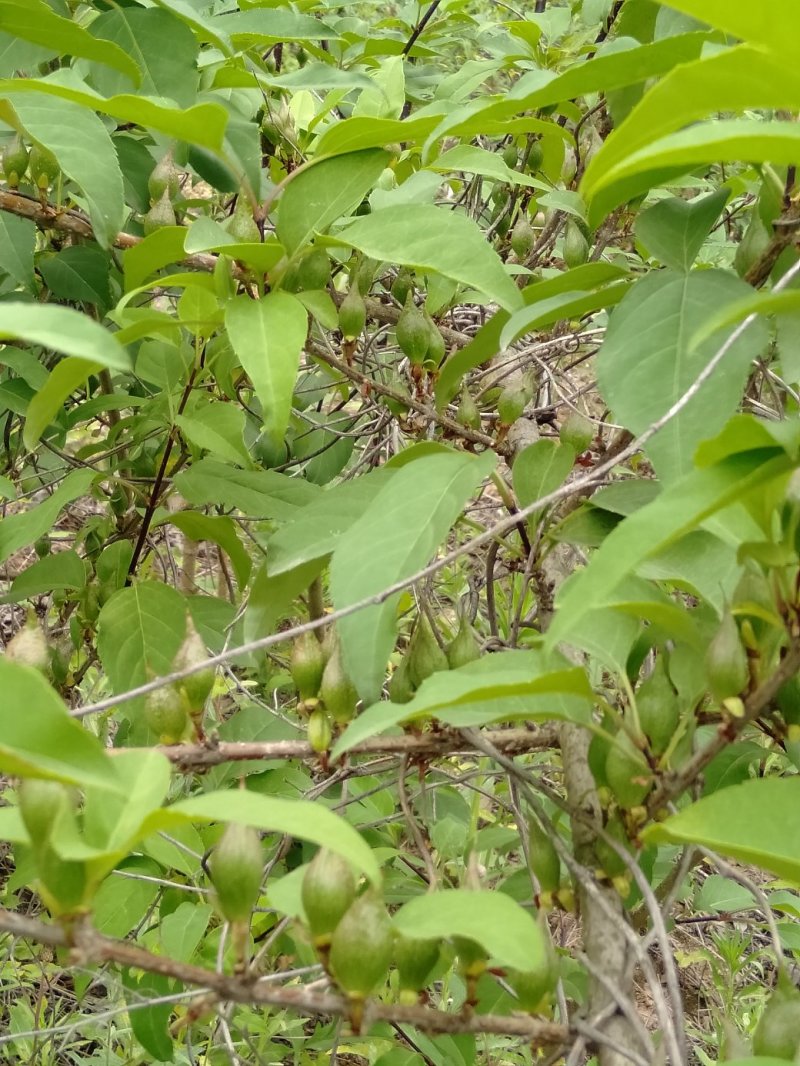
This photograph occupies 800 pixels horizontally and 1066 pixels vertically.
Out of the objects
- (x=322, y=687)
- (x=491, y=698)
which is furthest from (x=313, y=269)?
(x=491, y=698)

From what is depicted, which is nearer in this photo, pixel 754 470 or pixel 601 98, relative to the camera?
pixel 754 470

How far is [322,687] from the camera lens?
617 millimetres

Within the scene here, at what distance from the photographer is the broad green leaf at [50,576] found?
3.31ft

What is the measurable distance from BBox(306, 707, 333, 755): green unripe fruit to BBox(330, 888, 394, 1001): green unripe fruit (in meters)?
0.17

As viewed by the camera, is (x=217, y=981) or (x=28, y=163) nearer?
(x=217, y=981)

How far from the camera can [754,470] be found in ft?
1.43

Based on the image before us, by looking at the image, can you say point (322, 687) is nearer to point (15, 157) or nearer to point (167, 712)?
point (167, 712)

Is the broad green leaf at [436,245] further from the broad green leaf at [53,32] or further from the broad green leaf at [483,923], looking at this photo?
the broad green leaf at [483,923]

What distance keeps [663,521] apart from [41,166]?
0.77 metres

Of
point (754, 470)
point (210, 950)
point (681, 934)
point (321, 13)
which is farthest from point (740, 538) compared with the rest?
point (681, 934)

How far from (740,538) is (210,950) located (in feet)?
2.39

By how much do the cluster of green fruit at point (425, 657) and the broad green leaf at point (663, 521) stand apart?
254 millimetres

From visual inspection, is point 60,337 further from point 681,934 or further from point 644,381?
point 681,934

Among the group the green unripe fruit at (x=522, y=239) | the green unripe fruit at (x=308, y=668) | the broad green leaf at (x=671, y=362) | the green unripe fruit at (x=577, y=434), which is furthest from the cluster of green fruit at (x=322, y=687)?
the green unripe fruit at (x=522, y=239)
